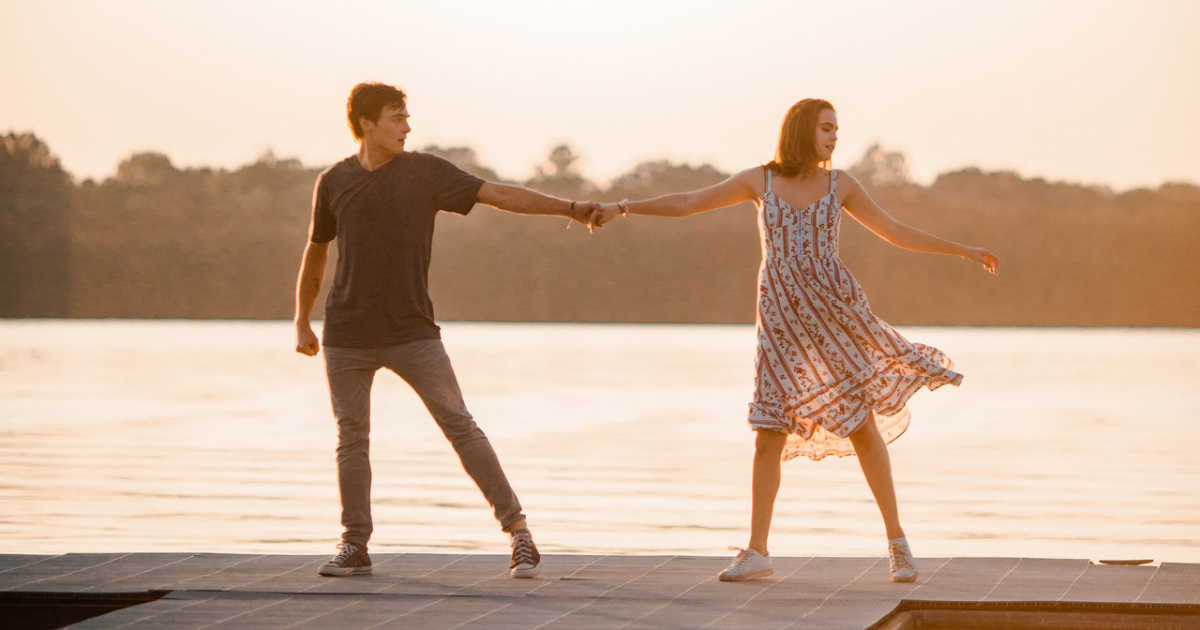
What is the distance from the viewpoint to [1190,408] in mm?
26906

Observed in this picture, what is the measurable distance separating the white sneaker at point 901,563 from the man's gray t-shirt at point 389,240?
1841 millimetres

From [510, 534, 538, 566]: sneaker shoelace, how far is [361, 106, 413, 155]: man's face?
149cm

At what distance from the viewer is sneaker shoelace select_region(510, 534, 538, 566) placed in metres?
6.93

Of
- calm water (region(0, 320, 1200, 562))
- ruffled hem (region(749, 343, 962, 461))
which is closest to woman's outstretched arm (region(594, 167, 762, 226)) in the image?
ruffled hem (region(749, 343, 962, 461))

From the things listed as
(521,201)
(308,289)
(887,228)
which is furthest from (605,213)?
(308,289)

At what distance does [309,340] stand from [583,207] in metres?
1.15

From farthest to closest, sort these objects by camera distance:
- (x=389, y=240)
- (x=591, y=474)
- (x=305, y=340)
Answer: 1. (x=591, y=474)
2. (x=305, y=340)
3. (x=389, y=240)

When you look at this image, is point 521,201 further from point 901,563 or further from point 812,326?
point 901,563

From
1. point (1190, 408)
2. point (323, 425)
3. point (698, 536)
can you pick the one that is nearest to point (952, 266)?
point (1190, 408)

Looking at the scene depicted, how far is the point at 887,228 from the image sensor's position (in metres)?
7.04

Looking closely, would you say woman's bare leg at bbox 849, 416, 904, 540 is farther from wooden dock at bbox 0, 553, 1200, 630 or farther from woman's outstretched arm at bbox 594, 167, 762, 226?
woman's outstretched arm at bbox 594, 167, 762, 226

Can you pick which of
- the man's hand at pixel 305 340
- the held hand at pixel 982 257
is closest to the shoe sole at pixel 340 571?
the man's hand at pixel 305 340

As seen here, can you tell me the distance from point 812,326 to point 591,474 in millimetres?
8124

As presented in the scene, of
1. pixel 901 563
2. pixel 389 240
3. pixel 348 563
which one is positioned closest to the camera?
pixel 901 563
